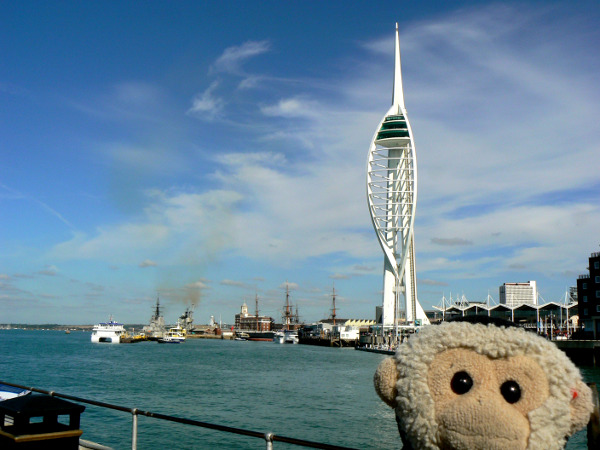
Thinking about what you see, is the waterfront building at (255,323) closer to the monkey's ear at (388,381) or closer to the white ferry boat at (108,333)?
the white ferry boat at (108,333)

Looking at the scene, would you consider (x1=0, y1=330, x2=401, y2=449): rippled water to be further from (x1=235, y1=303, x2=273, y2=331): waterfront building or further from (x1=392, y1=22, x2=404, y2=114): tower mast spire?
(x1=235, y1=303, x2=273, y2=331): waterfront building

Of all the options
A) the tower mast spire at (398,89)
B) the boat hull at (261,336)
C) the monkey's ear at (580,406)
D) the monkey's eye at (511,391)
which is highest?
the tower mast spire at (398,89)

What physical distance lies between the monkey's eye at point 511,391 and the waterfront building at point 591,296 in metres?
68.3

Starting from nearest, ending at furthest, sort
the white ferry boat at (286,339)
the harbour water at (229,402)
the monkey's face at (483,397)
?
the monkey's face at (483,397), the harbour water at (229,402), the white ferry boat at (286,339)

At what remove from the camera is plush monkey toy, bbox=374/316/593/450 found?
8.94ft

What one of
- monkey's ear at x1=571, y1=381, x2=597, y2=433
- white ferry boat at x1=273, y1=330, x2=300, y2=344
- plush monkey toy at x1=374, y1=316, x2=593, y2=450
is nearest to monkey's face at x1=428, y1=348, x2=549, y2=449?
plush monkey toy at x1=374, y1=316, x2=593, y2=450

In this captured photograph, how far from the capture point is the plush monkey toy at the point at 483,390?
2.72 meters

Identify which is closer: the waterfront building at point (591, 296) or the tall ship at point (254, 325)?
the waterfront building at point (591, 296)

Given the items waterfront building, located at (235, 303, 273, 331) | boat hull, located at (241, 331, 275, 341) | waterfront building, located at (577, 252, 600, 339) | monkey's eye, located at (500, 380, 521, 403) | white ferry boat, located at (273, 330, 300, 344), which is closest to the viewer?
monkey's eye, located at (500, 380, 521, 403)

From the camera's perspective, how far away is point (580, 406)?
2918mm

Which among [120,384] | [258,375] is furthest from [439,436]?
[258,375]

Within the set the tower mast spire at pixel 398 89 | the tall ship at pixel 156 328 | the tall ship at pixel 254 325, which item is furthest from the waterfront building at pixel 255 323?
the tower mast spire at pixel 398 89

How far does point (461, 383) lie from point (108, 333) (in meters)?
113

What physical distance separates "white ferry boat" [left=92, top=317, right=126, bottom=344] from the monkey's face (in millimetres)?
111882
